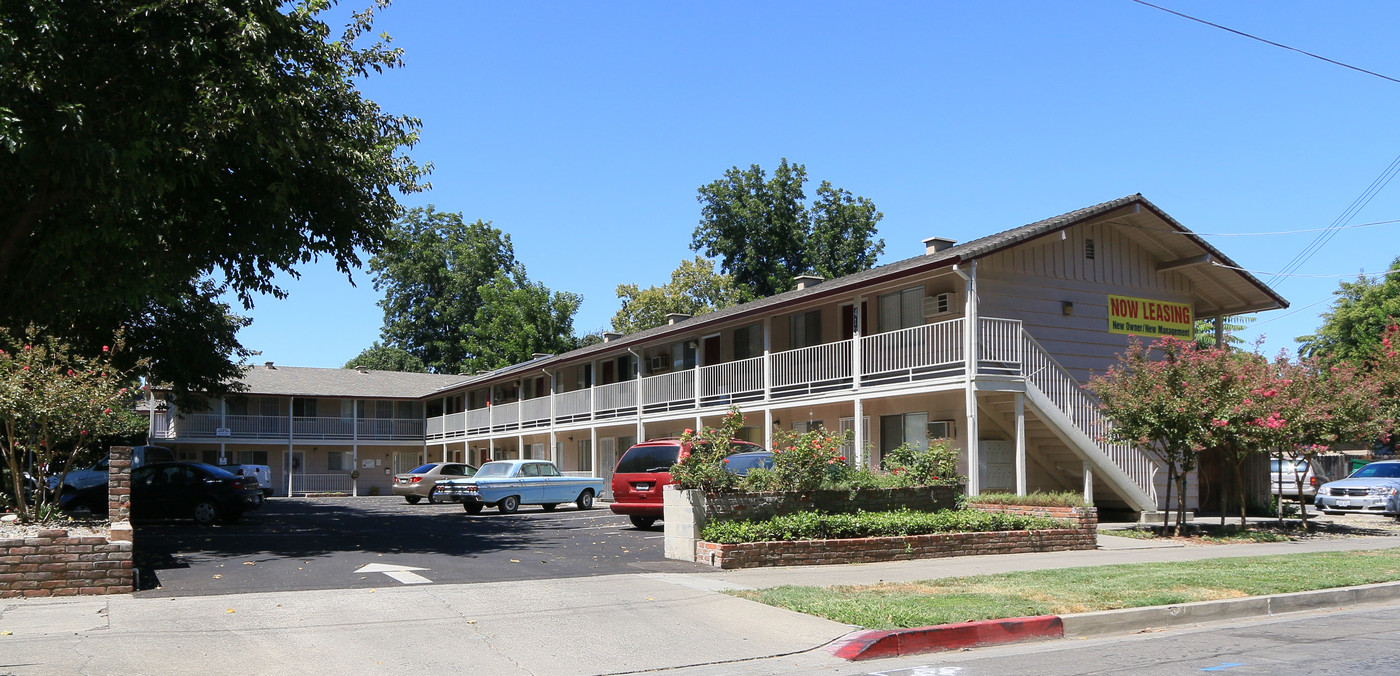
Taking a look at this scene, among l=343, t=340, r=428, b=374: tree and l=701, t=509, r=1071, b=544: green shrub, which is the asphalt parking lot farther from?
l=343, t=340, r=428, b=374: tree

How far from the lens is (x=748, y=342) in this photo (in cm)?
3108

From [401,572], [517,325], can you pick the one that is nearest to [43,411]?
[401,572]

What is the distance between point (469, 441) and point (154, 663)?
136 ft

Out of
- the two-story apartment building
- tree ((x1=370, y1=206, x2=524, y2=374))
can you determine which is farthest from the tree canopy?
the two-story apartment building

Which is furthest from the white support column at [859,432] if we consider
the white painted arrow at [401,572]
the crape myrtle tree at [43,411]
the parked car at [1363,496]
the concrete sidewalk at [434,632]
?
the crape myrtle tree at [43,411]

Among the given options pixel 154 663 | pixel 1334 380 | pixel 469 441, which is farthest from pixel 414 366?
pixel 154 663

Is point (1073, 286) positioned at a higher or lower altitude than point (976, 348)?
higher

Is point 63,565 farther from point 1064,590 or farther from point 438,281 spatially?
point 438,281

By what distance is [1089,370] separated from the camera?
23734mm

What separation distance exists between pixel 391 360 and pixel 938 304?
5671 cm

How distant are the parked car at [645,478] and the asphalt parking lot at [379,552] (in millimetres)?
464

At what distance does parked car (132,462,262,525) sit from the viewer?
22.3m

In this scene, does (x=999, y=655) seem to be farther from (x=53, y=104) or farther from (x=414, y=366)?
(x=414, y=366)

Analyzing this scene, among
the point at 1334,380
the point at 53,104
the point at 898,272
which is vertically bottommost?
the point at 1334,380
